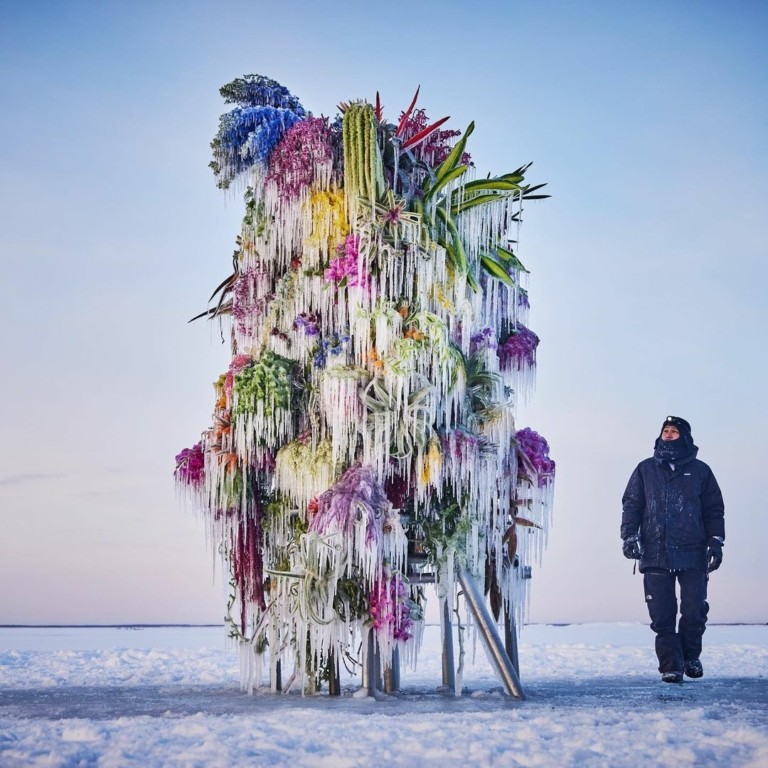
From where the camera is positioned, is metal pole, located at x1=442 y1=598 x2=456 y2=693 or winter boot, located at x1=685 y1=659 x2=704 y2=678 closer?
metal pole, located at x1=442 y1=598 x2=456 y2=693

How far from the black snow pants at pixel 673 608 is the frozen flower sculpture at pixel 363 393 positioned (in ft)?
4.40

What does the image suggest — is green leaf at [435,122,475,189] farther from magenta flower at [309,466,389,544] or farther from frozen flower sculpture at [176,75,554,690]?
magenta flower at [309,466,389,544]

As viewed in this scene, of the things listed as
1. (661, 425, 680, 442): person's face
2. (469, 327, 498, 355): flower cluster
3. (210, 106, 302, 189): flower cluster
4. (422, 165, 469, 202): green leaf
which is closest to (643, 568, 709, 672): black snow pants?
(661, 425, 680, 442): person's face

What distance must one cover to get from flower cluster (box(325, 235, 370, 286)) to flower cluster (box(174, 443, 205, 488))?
2.33 meters

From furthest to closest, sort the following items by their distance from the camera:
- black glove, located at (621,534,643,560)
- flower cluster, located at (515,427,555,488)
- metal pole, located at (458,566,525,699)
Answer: black glove, located at (621,534,643,560) < flower cluster, located at (515,427,555,488) < metal pole, located at (458,566,525,699)

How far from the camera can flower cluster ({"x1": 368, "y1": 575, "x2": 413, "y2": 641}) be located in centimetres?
987

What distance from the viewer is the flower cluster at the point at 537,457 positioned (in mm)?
10922

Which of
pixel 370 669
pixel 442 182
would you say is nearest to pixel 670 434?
pixel 442 182

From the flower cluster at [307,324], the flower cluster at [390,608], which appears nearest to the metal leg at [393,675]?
the flower cluster at [390,608]

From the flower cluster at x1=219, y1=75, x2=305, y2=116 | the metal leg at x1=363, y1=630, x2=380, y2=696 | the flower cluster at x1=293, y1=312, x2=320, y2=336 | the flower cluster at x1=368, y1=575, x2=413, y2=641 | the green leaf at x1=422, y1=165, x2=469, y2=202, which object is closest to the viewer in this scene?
the flower cluster at x1=368, y1=575, x2=413, y2=641

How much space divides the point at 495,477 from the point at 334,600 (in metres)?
1.97

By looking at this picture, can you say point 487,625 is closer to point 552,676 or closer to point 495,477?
point 495,477

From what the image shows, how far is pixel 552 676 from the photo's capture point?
13.0 metres

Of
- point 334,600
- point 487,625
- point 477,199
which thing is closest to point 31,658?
point 334,600
